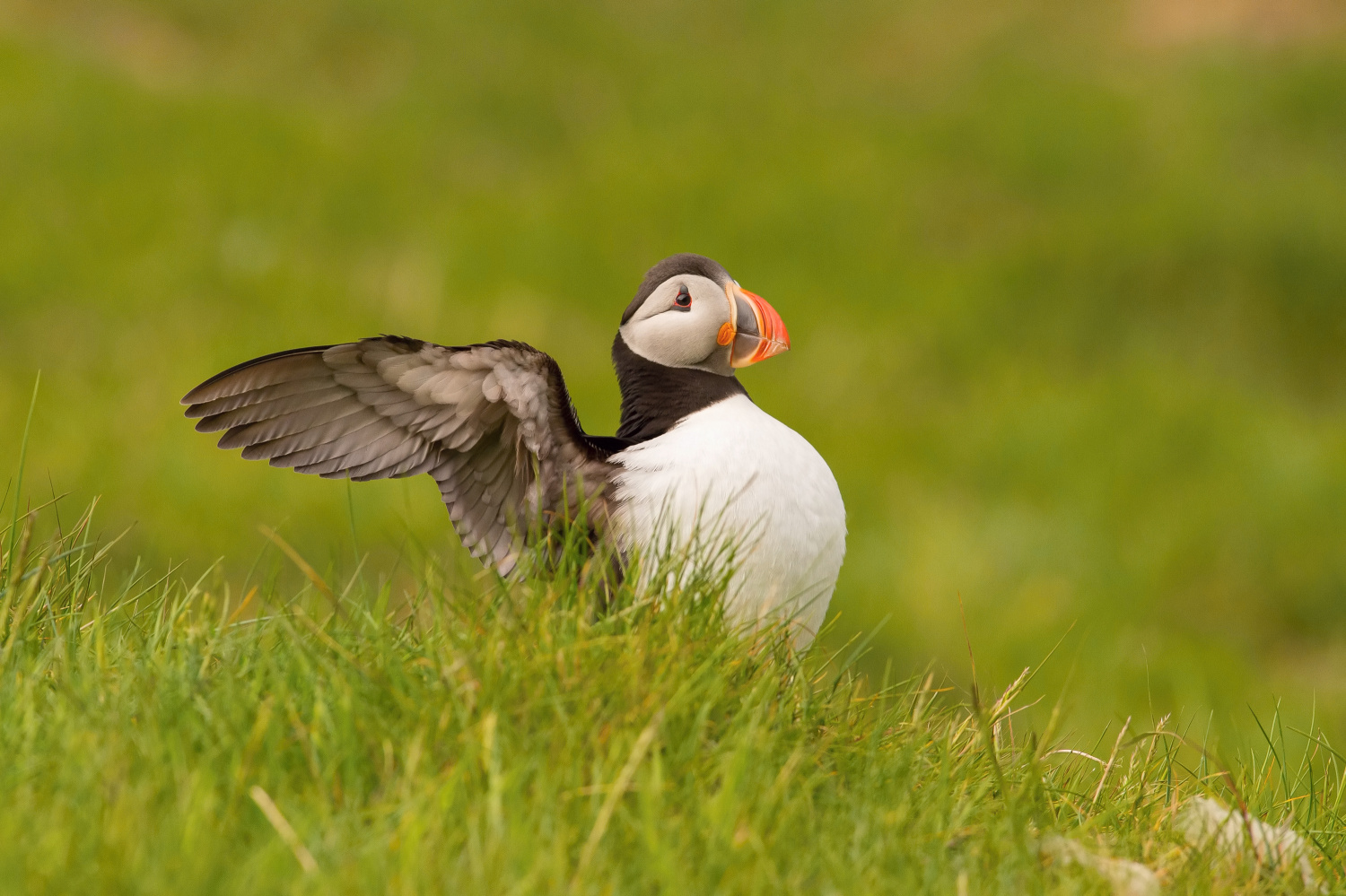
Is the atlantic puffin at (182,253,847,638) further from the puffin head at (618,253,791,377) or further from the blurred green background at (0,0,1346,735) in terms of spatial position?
the blurred green background at (0,0,1346,735)

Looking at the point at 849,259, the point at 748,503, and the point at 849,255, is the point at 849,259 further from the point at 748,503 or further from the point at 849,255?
the point at 748,503

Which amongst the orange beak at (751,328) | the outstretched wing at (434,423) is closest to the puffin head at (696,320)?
the orange beak at (751,328)

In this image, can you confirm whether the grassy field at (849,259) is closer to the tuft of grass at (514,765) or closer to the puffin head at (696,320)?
the puffin head at (696,320)

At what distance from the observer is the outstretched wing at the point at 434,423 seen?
356cm

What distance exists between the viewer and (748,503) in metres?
3.43

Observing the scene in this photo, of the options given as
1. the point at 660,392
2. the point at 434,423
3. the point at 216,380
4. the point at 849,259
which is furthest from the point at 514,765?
the point at 849,259

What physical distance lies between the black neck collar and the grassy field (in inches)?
196

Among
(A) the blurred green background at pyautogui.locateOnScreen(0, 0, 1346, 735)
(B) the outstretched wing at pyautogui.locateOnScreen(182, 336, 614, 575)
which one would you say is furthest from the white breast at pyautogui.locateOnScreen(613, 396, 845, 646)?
(A) the blurred green background at pyautogui.locateOnScreen(0, 0, 1346, 735)

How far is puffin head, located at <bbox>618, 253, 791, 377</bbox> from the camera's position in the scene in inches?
146

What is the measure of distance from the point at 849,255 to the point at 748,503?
1084 centimetres

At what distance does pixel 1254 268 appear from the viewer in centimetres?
1409

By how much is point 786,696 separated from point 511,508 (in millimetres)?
1229

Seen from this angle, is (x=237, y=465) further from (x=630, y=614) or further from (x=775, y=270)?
(x=630, y=614)

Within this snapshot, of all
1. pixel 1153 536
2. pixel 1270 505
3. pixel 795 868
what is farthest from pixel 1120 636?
pixel 795 868
